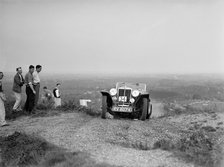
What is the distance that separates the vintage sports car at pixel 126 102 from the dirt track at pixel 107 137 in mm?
968

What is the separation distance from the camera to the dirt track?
548 cm

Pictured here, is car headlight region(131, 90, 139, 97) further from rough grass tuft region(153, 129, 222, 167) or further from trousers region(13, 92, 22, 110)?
trousers region(13, 92, 22, 110)

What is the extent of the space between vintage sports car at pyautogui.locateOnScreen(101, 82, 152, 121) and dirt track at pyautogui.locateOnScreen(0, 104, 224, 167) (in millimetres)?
968

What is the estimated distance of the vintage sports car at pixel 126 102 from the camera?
9.77 m

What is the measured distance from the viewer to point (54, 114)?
33.5 ft

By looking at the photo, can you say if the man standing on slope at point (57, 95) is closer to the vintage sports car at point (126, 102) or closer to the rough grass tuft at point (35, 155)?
the vintage sports car at point (126, 102)

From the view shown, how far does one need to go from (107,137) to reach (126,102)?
348 cm

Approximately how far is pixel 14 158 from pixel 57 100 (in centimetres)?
710

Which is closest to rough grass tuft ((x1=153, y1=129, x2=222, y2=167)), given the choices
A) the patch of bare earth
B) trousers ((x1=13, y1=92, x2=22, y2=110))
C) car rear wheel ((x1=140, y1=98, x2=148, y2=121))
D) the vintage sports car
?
the patch of bare earth

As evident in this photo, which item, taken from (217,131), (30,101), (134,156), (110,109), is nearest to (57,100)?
(30,101)

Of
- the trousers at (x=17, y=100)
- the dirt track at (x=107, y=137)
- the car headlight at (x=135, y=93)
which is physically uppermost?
→ the car headlight at (x=135, y=93)

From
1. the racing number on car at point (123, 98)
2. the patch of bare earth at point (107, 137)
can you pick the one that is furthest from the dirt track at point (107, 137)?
the racing number on car at point (123, 98)

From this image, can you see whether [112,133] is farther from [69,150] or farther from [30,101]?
[30,101]

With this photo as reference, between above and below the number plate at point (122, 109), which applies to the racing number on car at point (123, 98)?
above
